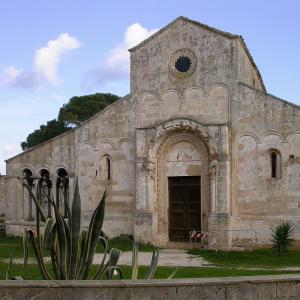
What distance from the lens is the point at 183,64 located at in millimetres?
23766

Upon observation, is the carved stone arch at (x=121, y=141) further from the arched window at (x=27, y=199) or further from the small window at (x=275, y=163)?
the small window at (x=275, y=163)

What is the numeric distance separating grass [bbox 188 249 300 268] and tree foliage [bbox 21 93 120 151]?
1645 inches

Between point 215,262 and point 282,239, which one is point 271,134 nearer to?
point 282,239

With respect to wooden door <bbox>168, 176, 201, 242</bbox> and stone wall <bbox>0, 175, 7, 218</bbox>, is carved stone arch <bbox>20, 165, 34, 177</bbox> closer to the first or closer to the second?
wooden door <bbox>168, 176, 201, 242</bbox>

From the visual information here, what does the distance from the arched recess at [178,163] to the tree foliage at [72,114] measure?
3804 centimetres

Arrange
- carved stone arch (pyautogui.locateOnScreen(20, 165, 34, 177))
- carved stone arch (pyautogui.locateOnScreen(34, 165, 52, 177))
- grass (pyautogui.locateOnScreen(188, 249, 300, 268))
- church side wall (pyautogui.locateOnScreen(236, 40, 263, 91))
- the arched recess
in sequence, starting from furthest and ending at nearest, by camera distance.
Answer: carved stone arch (pyautogui.locateOnScreen(20, 165, 34, 177))
carved stone arch (pyautogui.locateOnScreen(34, 165, 52, 177))
church side wall (pyautogui.locateOnScreen(236, 40, 263, 91))
the arched recess
grass (pyautogui.locateOnScreen(188, 249, 300, 268))

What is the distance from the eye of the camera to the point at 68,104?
214 ft

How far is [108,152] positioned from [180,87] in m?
4.27

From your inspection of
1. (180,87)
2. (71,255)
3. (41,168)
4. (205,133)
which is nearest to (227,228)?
(205,133)

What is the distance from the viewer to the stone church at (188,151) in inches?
875

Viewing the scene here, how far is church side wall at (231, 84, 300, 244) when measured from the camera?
22.0 metres

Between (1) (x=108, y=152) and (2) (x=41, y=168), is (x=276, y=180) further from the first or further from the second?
(2) (x=41, y=168)

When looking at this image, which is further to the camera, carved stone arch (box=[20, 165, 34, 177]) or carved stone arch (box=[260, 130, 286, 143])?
carved stone arch (box=[20, 165, 34, 177])

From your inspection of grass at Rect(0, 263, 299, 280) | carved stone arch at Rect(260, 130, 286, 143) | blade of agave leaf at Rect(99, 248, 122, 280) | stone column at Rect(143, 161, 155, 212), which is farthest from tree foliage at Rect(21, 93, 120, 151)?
blade of agave leaf at Rect(99, 248, 122, 280)
